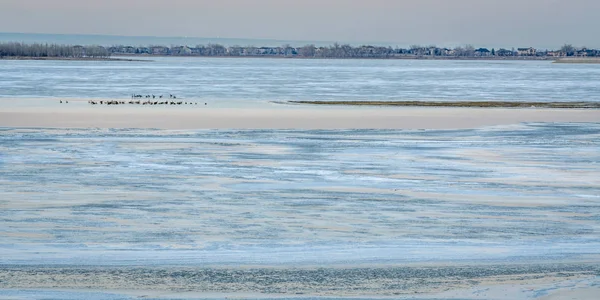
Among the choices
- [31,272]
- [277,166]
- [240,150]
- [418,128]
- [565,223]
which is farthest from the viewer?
[418,128]

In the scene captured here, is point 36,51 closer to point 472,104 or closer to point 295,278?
point 472,104

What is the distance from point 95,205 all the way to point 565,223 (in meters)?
4.41

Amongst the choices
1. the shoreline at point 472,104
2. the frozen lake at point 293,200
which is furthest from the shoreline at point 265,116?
the frozen lake at point 293,200

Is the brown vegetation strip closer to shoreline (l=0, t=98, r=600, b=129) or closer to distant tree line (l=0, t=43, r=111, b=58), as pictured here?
shoreline (l=0, t=98, r=600, b=129)

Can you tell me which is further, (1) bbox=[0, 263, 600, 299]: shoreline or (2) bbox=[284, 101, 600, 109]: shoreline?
(2) bbox=[284, 101, 600, 109]: shoreline

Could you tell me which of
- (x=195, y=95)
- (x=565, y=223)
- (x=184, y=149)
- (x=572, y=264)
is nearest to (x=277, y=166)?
(x=184, y=149)

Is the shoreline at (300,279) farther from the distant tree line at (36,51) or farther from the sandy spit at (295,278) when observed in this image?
the distant tree line at (36,51)

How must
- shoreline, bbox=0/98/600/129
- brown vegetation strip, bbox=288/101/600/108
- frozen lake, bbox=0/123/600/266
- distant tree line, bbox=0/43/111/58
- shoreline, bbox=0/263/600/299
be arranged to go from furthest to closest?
distant tree line, bbox=0/43/111/58 → brown vegetation strip, bbox=288/101/600/108 → shoreline, bbox=0/98/600/129 → frozen lake, bbox=0/123/600/266 → shoreline, bbox=0/263/600/299

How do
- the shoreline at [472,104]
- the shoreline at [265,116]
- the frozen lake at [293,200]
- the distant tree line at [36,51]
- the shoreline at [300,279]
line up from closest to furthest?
the shoreline at [300,279] → the frozen lake at [293,200] → the shoreline at [265,116] → the shoreline at [472,104] → the distant tree line at [36,51]

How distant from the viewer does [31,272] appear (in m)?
6.70

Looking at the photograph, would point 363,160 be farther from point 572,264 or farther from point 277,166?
point 572,264

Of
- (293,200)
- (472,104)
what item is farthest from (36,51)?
(293,200)

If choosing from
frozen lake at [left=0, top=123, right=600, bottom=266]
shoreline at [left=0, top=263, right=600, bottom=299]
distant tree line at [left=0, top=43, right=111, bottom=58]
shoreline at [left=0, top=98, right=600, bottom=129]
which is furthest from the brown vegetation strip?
distant tree line at [left=0, top=43, right=111, bottom=58]

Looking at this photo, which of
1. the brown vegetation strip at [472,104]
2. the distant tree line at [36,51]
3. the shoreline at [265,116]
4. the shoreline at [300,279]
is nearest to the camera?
the shoreline at [300,279]
